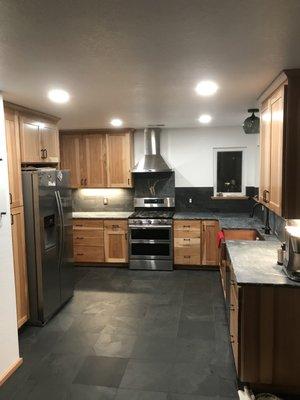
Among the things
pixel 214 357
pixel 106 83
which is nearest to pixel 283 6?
pixel 106 83

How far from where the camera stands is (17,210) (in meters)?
3.36

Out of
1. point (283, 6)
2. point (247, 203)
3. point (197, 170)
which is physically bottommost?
point (247, 203)

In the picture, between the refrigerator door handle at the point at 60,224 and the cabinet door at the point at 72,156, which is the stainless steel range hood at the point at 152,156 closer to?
the cabinet door at the point at 72,156

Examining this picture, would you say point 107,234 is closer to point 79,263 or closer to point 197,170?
point 79,263

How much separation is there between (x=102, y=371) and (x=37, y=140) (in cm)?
253

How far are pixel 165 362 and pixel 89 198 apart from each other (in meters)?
3.80

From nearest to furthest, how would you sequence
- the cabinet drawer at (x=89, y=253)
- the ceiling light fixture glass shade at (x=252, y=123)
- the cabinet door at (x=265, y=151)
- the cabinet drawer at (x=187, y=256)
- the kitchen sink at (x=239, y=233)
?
the cabinet door at (x=265, y=151), the ceiling light fixture glass shade at (x=252, y=123), the kitchen sink at (x=239, y=233), the cabinet drawer at (x=187, y=256), the cabinet drawer at (x=89, y=253)

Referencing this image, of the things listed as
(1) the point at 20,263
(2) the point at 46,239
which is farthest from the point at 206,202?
(1) the point at 20,263

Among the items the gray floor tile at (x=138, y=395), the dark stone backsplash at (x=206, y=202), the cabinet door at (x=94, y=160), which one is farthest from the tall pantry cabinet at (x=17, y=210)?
the dark stone backsplash at (x=206, y=202)

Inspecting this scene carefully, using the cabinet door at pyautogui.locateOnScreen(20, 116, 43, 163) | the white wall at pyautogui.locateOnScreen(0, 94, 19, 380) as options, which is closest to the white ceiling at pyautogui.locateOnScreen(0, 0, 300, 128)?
the cabinet door at pyautogui.locateOnScreen(20, 116, 43, 163)

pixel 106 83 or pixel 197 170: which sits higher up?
pixel 106 83

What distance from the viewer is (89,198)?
244 inches

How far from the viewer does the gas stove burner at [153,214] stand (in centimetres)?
548

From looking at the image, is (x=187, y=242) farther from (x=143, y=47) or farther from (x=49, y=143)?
(x=143, y=47)
